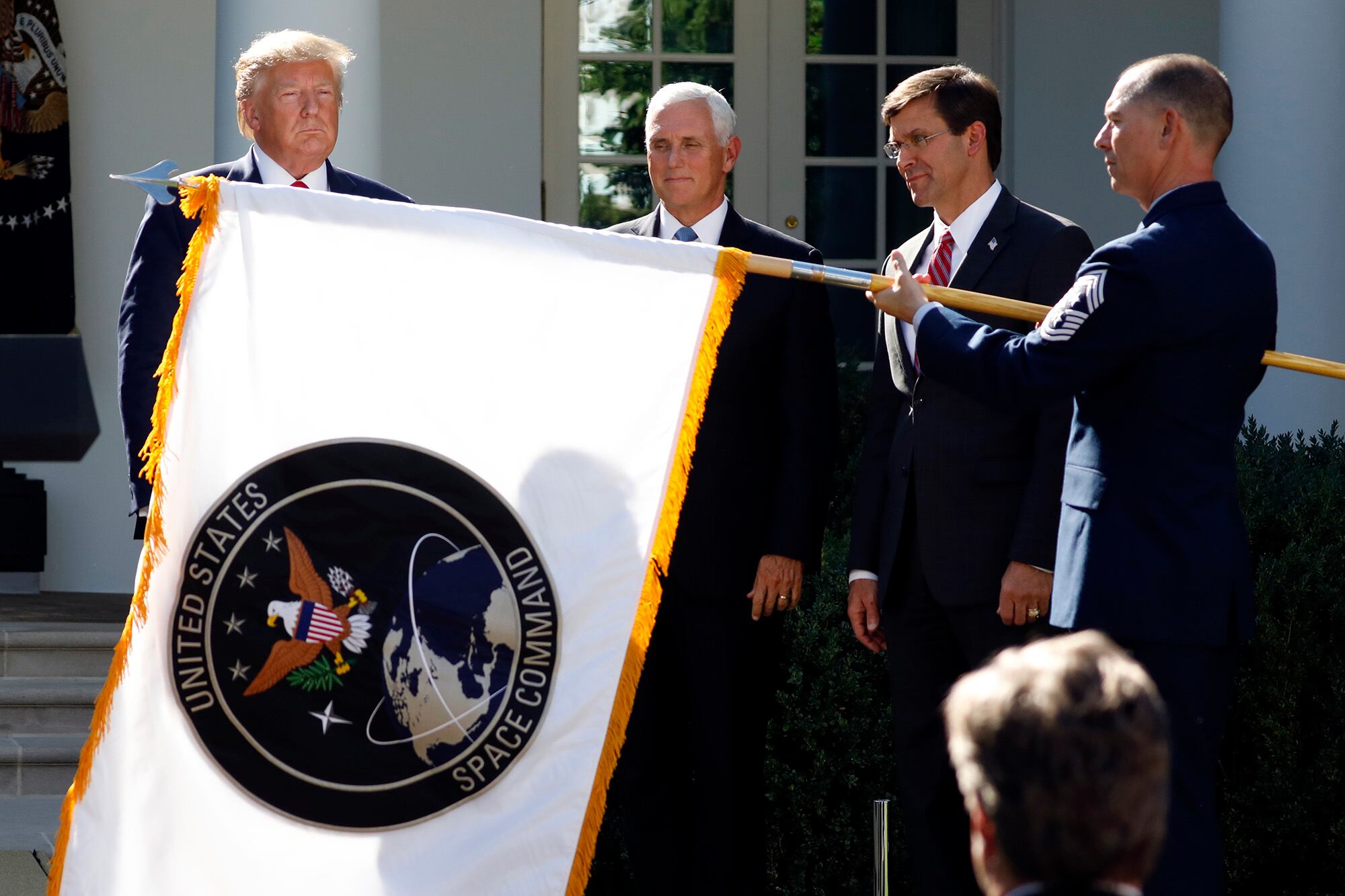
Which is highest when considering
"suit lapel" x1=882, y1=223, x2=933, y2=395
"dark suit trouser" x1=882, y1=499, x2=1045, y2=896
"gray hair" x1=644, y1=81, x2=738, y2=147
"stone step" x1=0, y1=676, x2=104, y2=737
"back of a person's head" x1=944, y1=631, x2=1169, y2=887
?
"gray hair" x1=644, y1=81, x2=738, y2=147

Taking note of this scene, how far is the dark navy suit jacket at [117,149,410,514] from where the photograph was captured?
11.0ft

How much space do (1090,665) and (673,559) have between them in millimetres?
2233

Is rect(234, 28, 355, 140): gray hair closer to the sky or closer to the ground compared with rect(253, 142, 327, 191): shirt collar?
closer to the sky

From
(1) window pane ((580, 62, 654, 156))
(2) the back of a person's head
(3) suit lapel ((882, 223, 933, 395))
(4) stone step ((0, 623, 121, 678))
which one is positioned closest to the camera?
(2) the back of a person's head

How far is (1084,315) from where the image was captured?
287 centimetres

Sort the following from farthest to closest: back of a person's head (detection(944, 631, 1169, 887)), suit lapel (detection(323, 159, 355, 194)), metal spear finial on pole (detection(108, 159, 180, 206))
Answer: suit lapel (detection(323, 159, 355, 194)), metal spear finial on pole (detection(108, 159, 180, 206)), back of a person's head (detection(944, 631, 1169, 887))

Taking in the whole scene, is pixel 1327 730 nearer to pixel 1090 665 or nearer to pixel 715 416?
pixel 715 416

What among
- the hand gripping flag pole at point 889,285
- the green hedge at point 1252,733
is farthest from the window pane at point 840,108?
the hand gripping flag pole at point 889,285

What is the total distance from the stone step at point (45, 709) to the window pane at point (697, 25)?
168 inches

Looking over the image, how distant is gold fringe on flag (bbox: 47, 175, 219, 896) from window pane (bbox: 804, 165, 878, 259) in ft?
17.6

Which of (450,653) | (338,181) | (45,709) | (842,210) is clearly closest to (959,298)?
(450,653)

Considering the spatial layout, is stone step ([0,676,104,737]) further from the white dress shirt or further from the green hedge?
the white dress shirt

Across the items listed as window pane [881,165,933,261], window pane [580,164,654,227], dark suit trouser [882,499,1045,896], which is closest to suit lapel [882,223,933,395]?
dark suit trouser [882,499,1045,896]

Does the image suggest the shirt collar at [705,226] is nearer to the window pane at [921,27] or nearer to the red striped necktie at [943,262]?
the red striped necktie at [943,262]
